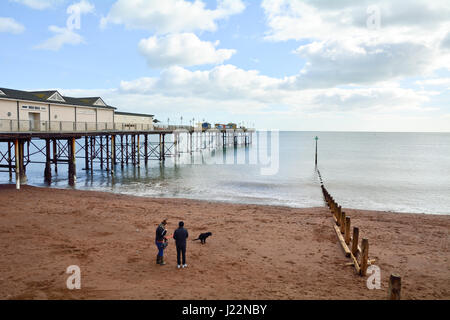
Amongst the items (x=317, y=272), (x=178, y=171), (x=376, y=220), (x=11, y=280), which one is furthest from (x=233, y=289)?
(x=178, y=171)

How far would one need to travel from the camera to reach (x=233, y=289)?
8.66 meters

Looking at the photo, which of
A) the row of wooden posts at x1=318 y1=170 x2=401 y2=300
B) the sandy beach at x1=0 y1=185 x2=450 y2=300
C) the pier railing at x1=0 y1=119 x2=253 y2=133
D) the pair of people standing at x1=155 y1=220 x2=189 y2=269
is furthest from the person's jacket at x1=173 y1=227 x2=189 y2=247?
the pier railing at x1=0 y1=119 x2=253 y2=133

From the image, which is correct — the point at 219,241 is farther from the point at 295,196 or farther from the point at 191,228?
the point at 295,196

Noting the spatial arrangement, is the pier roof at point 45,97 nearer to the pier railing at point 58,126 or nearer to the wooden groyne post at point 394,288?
the pier railing at point 58,126

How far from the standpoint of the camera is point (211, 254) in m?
11.7

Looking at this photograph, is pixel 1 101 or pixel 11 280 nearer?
pixel 11 280

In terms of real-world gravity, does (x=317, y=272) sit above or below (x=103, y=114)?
below

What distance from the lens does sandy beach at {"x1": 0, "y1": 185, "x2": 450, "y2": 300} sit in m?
8.60

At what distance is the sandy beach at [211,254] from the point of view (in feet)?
28.2

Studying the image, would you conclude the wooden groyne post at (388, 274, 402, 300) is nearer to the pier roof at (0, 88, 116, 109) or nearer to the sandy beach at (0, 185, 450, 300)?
the sandy beach at (0, 185, 450, 300)

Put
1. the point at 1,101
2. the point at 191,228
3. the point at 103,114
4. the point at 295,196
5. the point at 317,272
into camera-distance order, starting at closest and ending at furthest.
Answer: the point at 317,272
the point at 191,228
the point at 1,101
the point at 295,196
the point at 103,114

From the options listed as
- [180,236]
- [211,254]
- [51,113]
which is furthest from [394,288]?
[51,113]

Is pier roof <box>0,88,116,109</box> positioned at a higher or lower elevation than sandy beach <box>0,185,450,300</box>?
higher
